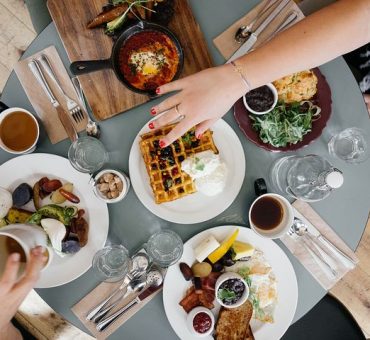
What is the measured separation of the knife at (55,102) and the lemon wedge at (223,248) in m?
0.79

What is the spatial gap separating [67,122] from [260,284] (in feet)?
3.63

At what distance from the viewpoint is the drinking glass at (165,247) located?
5.54 ft

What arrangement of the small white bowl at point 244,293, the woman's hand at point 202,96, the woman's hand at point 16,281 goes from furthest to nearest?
the small white bowl at point 244,293 < the woman's hand at point 202,96 < the woman's hand at point 16,281

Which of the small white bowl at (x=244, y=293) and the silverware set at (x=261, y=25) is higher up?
the silverware set at (x=261, y=25)

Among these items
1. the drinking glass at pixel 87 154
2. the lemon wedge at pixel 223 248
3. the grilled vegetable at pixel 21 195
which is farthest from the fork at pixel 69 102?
the lemon wedge at pixel 223 248

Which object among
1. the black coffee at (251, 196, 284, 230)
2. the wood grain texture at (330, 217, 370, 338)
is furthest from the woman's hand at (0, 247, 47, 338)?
the wood grain texture at (330, 217, 370, 338)

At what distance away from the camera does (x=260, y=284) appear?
174cm

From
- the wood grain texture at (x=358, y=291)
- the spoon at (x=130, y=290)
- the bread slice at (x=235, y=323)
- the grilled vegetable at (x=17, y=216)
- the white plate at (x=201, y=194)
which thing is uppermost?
the grilled vegetable at (x=17, y=216)

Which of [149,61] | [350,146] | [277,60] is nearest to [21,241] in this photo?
[149,61]

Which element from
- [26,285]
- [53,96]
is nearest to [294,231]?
[26,285]

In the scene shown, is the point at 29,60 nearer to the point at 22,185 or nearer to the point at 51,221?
the point at 22,185

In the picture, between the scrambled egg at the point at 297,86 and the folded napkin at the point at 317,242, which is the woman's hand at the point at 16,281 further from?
the scrambled egg at the point at 297,86

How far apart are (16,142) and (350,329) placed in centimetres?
191

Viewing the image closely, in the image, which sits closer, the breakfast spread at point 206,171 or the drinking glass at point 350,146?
the breakfast spread at point 206,171
